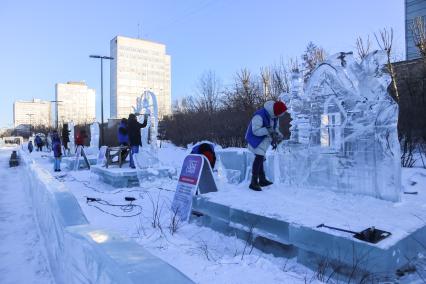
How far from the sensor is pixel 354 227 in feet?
12.6

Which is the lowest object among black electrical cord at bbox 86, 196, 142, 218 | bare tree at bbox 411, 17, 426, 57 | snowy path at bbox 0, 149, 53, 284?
snowy path at bbox 0, 149, 53, 284

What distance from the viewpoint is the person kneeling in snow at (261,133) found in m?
6.10

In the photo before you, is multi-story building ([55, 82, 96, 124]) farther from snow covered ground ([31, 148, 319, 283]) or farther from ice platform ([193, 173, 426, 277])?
ice platform ([193, 173, 426, 277])

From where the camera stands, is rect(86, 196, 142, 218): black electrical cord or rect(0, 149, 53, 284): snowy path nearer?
rect(0, 149, 53, 284): snowy path

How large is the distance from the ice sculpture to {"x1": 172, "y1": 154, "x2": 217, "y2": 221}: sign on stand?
168cm

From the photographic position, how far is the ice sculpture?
17.1 feet

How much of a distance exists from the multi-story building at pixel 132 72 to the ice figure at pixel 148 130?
33.1 m

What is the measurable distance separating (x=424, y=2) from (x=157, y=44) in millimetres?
37037

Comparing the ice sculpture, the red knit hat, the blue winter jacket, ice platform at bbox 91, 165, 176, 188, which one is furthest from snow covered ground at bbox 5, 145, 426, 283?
ice platform at bbox 91, 165, 176, 188

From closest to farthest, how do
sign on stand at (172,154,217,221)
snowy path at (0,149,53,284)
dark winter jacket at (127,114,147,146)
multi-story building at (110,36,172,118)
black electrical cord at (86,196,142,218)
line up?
1. snowy path at (0,149,53,284)
2. sign on stand at (172,154,217,221)
3. black electrical cord at (86,196,142,218)
4. dark winter jacket at (127,114,147,146)
5. multi-story building at (110,36,172,118)

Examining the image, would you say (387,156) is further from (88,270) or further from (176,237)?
(88,270)

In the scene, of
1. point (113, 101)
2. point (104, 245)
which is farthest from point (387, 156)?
point (113, 101)

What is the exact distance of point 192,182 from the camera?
5.94 meters

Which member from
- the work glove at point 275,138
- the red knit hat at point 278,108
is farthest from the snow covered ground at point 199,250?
the red knit hat at point 278,108
